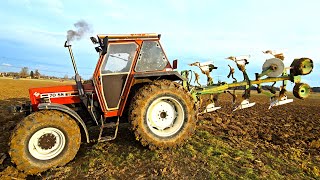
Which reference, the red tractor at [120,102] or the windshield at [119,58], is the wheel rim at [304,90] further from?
the windshield at [119,58]

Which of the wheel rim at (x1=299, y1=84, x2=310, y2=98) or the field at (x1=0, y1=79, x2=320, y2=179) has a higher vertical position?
the wheel rim at (x1=299, y1=84, x2=310, y2=98)

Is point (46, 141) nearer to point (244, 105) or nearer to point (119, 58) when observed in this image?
point (119, 58)

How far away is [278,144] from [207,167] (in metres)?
3.72

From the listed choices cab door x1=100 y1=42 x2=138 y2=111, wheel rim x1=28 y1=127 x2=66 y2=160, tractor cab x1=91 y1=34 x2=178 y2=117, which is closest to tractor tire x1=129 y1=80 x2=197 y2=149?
tractor cab x1=91 y1=34 x2=178 y2=117

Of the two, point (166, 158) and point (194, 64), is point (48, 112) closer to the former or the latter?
point (166, 158)

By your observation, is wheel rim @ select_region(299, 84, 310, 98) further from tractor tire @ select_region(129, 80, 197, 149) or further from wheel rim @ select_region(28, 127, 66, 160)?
wheel rim @ select_region(28, 127, 66, 160)

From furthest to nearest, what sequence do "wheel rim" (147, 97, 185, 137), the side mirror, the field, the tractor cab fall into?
the side mirror → "wheel rim" (147, 97, 185, 137) → the tractor cab → the field

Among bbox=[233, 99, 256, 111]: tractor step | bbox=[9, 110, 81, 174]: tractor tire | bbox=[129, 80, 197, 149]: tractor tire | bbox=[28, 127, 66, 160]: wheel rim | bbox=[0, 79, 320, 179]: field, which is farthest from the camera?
bbox=[233, 99, 256, 111]: tractor step

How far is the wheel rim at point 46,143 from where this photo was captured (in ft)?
18.0

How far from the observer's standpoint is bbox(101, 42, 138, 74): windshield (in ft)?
20.2

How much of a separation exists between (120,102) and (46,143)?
172 centimetres

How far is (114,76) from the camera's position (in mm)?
6211

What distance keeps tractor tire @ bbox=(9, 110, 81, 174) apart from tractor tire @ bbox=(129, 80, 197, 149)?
128cm

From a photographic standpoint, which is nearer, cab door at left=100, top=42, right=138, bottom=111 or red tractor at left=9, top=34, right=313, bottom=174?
red tractor at left=9, top=34, right=313, bottom=174
